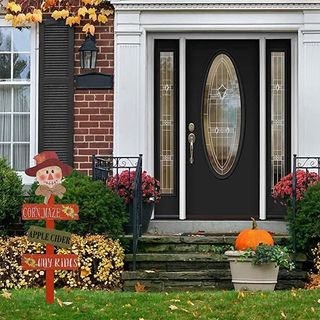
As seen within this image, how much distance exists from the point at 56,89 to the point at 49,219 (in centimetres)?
374

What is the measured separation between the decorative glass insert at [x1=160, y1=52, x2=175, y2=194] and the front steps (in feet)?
3.89

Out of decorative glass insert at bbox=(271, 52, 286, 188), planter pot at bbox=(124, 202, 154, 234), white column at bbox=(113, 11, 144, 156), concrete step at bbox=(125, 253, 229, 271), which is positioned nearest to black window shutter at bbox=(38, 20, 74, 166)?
white column at bbox=(113, 11, 144, 156)

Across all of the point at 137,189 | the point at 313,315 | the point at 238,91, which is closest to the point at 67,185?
the point at 137,189

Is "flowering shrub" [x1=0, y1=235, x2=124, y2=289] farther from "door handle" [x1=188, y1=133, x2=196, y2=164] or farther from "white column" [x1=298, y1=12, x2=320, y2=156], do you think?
"white column" [x1=298, y1=12, x2=320, y2=156]

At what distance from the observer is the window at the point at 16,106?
41.8 ft

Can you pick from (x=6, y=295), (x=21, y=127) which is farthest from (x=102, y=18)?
(x=6, y=295)

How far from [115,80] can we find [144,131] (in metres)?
0.71

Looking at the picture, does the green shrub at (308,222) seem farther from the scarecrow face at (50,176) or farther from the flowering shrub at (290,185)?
the scarecrow face at (50,176)

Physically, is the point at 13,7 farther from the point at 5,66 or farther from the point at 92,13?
the point at 92,13

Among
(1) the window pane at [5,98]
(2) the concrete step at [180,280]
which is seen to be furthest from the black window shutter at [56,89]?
(2) the concrete step at [180,280]

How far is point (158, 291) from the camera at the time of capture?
10891mm

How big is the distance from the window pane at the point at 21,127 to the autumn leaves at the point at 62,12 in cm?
112

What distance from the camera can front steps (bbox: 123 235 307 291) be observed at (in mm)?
10977

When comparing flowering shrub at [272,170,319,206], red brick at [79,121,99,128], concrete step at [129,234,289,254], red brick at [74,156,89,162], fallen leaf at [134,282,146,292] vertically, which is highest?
red brick at [79,121,99,128]
